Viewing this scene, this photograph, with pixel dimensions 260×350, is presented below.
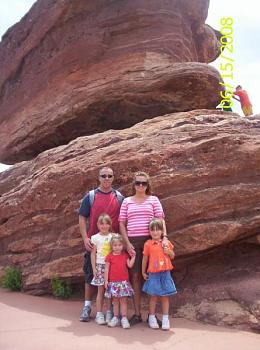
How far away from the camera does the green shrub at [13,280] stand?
26.7 ft

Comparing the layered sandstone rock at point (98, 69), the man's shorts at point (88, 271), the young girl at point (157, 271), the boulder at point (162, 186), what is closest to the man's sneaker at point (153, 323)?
the young girl at point (157, 271)

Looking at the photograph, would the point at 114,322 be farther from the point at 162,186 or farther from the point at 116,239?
the point at 162,186

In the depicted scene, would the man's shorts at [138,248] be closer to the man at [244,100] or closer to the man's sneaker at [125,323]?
the man's sneaker at [125,323]

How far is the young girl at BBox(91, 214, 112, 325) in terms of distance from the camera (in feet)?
19.1

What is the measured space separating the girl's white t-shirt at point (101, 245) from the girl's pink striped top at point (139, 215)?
354 mm

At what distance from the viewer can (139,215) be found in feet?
19.6

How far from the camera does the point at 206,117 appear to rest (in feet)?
27.7

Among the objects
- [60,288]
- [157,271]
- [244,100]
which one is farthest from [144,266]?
[244,100]

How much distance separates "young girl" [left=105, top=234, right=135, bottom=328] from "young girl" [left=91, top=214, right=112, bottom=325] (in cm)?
15

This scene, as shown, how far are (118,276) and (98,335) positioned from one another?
920mm

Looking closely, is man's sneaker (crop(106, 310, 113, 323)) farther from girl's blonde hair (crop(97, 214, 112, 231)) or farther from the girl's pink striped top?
girl's blonde hair (crop(97, 214, 112, 231))

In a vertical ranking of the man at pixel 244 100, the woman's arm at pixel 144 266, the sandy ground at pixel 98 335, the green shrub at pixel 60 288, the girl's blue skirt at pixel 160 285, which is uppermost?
the man at pixel 244 100

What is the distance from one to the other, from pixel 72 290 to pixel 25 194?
2.47 metres

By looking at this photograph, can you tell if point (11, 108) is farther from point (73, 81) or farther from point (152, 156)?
point (152, 156)
